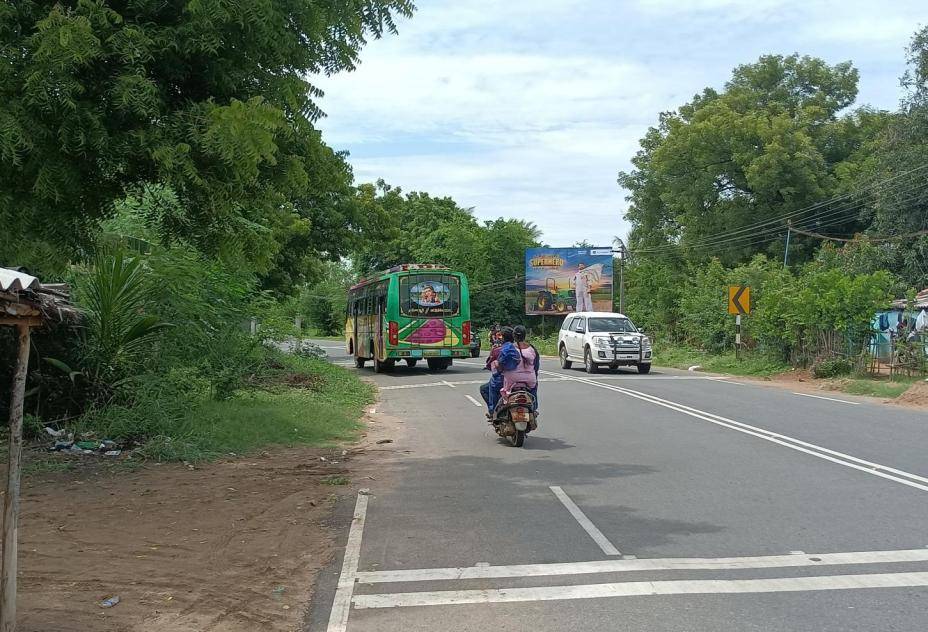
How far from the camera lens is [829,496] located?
26.7 ft

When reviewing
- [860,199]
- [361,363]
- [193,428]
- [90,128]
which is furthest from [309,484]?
[860,199]

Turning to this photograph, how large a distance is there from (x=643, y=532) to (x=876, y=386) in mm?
16466

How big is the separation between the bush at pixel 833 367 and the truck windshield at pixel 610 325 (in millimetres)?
6079

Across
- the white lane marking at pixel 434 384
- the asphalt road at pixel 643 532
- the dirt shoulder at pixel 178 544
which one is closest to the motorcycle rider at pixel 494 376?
the asphalt road at pixel 643 532

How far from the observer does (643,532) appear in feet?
22.6

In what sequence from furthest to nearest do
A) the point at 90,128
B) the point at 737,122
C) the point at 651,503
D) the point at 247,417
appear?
the point at 737,122 < the point at 247,417 < the point at 651,503 < the point at 90,128

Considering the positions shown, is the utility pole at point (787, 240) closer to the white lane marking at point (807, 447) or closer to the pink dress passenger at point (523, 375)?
the white lane marking at point (807, 447)

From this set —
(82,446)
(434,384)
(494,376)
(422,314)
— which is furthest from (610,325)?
(82,446)

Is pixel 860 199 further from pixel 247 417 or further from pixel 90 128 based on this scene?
pixel 90 128

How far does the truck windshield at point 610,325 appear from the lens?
92.6 feet

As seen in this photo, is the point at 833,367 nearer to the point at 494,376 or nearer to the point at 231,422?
the point at 494,376

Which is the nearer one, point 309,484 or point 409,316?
point 309,484

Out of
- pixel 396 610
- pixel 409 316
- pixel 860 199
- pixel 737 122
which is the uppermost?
pixel 737 122

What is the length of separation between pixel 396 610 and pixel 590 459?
5838 mm
